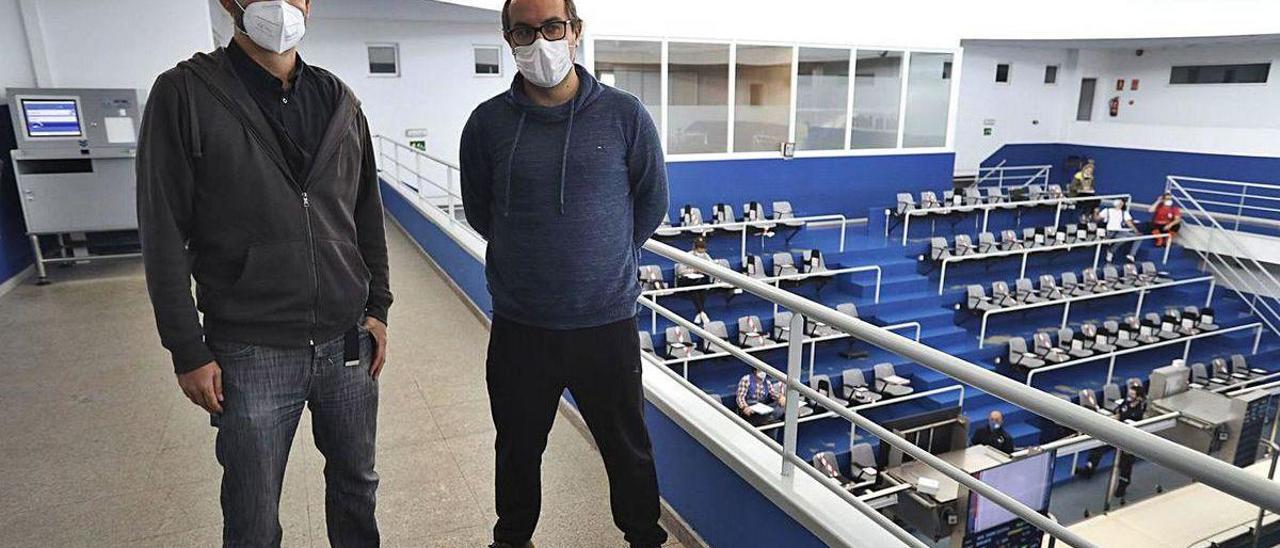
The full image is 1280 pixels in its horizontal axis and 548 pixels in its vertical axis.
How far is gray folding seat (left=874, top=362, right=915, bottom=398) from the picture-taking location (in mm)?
7562

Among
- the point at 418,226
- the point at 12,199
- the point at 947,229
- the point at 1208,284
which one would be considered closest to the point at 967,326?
the point at 947,229

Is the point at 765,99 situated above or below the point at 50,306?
above

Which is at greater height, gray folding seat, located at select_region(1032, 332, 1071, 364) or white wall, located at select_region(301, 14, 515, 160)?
white wall, located at select_region(301, 14, 515, 160)

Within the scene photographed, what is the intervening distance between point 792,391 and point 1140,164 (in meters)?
16.4

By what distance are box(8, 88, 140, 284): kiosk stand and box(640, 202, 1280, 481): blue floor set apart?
16.5ft

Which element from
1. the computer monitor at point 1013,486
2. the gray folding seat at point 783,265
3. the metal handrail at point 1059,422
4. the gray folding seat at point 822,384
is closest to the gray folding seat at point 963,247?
the gray folding seat at point 783,265

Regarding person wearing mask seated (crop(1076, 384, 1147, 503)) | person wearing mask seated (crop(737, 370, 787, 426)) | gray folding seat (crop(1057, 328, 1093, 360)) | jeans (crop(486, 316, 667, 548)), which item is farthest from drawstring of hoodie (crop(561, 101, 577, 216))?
gray folding seat (crop(1057, 328, 1093, 360))

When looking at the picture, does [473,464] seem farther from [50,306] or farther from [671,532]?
[50,306]

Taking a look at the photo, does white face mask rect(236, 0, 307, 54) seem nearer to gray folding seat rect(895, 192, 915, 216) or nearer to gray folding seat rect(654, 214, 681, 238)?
gray folding seat rect(654, 214, 681, 238)

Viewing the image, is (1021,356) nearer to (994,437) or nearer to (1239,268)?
(994,437)

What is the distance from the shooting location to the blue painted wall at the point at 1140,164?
43.1 feet

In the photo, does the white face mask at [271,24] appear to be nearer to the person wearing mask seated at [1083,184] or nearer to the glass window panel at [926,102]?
the glass window panel at [926,102]

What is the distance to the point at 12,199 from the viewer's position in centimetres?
542

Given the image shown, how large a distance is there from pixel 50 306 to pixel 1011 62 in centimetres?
1626
